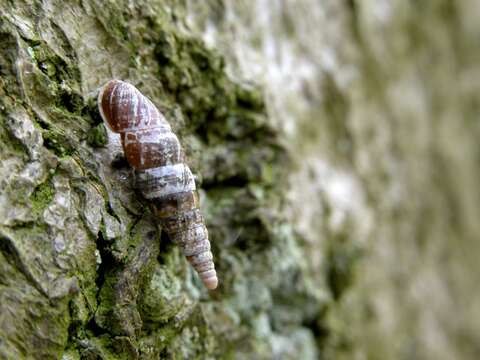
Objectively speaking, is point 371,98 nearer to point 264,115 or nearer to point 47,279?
point 264,115

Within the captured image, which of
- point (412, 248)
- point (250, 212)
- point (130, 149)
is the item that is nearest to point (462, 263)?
point (412, 248)

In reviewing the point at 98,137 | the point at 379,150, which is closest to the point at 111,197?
the point at 98,137

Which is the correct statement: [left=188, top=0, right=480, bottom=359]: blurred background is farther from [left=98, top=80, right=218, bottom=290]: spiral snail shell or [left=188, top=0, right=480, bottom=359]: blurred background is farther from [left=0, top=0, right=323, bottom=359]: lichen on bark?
[left=98, top=80, right=218, bottom=290]: spiral snail shell

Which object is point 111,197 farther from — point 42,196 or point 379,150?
point 379,150

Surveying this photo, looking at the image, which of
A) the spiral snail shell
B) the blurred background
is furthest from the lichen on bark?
the blurred background

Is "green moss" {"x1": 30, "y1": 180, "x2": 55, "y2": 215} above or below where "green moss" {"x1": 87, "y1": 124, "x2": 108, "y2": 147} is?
below

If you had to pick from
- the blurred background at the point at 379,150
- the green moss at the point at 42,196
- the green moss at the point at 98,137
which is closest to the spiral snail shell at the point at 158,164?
the green moss at the point at 98,137
